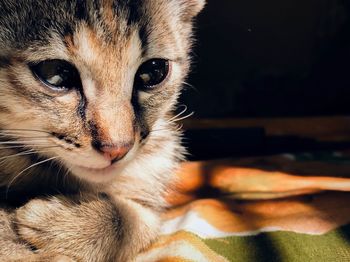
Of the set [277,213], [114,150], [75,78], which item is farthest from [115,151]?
[277,213]

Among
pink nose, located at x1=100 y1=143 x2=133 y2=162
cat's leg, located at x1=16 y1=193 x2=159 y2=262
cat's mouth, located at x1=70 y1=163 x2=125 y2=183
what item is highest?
pink nose, located at x1=100 y1=143 x2=133 y2=162

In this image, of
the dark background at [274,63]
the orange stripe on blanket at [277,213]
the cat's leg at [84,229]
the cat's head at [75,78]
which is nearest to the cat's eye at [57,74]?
the cat's head at [75,78]

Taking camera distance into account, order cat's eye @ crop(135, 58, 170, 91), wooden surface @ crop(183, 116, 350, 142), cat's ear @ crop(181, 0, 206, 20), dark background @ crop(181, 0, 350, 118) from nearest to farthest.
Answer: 1. cat's eye @ crop(135, 58, 170, 91)
2. cat's ear @ crop(181, 0, 206, 20)
3. wooden surface @ crop(183, 116, 350, 142)
4. dark background @ crop(181, 0, 350, 118)

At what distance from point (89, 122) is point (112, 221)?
0.21 m

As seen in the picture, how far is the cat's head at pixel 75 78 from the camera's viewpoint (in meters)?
0.81

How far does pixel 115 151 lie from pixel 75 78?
0.13 meters

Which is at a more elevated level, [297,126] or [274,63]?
[274,63]

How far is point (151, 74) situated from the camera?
955 millimetres

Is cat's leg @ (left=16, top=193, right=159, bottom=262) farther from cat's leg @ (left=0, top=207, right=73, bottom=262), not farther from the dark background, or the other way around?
the dark background

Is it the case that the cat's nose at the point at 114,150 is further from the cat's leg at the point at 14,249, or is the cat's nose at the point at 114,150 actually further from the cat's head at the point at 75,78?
the cat's leg at the point at 14,249

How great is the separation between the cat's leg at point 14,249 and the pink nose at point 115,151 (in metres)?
0.18

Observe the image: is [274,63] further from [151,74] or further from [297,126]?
[151,74]

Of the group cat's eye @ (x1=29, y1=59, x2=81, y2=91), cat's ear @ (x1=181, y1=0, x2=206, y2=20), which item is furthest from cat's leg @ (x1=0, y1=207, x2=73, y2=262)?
cat's ear @ (x1=181, y1=0, x2=206, y2=20)

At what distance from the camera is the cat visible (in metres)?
0.81
